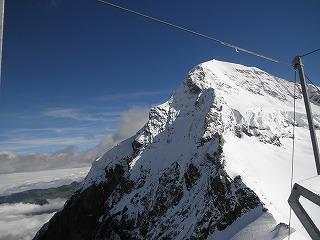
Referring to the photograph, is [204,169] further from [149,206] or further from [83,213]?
[83,213]

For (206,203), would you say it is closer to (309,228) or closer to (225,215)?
(225,215)

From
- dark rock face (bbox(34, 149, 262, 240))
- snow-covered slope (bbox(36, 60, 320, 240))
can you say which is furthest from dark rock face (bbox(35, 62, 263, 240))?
snow-covered slope (bbox(36, 60, 320, 240))

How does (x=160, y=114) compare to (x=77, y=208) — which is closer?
(x=160, y=114)

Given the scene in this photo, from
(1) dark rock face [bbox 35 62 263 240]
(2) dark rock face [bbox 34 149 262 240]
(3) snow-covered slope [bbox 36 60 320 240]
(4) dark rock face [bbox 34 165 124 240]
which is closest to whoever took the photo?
(3) snow-covered slope [bbox 36 60 320 240]

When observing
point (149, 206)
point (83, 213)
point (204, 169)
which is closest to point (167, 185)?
point (149, 206)

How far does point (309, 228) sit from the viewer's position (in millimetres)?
7188

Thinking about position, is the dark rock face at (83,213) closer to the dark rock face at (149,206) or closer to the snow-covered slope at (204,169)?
the dark rock face at (149,206)

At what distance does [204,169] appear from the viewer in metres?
114

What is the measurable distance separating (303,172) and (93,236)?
274ft

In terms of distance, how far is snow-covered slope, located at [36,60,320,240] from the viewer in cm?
8956

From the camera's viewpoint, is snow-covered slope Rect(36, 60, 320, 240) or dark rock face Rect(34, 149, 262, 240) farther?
dark rock face Rect(34, 149, 262, 240)

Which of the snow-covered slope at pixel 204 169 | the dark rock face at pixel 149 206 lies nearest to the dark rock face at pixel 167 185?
the dark rock face at pixel 149 206

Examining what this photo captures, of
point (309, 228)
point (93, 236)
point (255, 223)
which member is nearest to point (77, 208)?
point (93, 236)

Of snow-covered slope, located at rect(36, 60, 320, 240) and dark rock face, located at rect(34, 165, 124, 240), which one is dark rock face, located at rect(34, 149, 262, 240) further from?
snow-covered slope, located at rect(36, 60, 320, 240)
